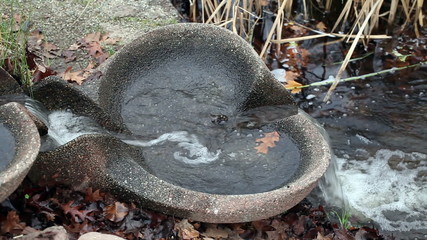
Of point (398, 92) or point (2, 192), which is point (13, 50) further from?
point (398, 92)

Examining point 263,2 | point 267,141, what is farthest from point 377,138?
point 263,2

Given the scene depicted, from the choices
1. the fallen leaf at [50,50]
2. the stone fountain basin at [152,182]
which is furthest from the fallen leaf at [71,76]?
the stone fountain basin at [152,182]

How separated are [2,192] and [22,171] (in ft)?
0.42

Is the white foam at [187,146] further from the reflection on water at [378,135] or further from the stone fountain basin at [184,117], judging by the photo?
the reflection on water at [378,135]

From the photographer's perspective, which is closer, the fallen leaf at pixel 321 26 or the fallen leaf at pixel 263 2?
the fallen leaf at pixel 263 2

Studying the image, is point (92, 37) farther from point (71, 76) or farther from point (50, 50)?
point (71, 76)

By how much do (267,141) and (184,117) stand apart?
659 millimetres

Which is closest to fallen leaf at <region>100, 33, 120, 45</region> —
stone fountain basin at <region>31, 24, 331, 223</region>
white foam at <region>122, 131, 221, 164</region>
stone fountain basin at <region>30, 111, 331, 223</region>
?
stone fountain basin at <region>31, 24, 331, 223</region>

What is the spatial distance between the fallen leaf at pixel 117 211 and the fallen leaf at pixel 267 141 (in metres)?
1.02

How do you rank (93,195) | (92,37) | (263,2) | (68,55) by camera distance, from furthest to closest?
(263,2) → (92,37) → (68,55) → (93,195)

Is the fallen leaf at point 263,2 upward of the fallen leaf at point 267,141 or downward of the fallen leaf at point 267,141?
downward

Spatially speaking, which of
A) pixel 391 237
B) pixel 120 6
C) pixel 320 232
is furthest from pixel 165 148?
pixel 120 6

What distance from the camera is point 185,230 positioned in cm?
318

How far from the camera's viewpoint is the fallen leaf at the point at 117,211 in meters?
3.16
